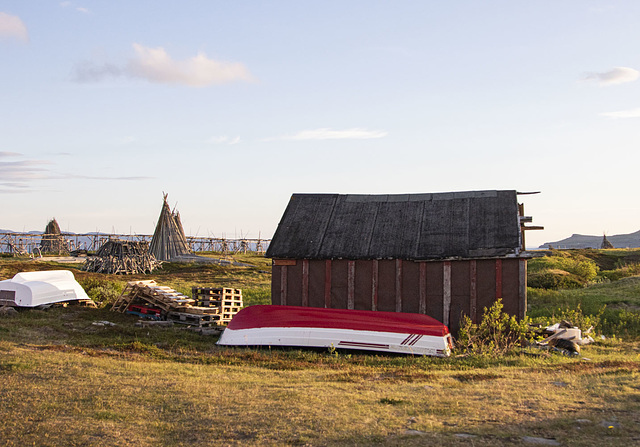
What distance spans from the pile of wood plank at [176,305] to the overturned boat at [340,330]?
2947mm

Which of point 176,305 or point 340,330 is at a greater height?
point 176,305

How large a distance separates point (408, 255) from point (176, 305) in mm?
8203

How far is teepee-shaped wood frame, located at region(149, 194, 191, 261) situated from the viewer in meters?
48.0

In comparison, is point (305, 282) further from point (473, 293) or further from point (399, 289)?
point (473, 293)

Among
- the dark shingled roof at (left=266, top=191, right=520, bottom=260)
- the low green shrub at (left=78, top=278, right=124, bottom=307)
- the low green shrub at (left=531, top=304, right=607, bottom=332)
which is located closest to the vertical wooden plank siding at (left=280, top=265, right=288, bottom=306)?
the dark shingled roof at (left=266, top=191, right=520, bottom=260)

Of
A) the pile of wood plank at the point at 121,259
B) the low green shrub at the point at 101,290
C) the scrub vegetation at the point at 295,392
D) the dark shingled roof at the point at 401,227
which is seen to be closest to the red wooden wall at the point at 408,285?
the dark shingled roof at the point at 401,227

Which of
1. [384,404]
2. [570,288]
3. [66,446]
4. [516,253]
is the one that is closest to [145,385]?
[66,446]

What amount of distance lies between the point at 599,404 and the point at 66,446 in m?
8.10

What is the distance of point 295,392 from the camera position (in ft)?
34.2

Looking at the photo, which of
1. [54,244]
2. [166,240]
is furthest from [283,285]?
[54,244]

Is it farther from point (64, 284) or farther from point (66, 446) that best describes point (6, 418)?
point (64, 284)

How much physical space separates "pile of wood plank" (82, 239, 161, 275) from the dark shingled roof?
69.0ft

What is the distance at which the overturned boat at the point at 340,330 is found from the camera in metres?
15.7

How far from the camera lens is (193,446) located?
745 centimetres
